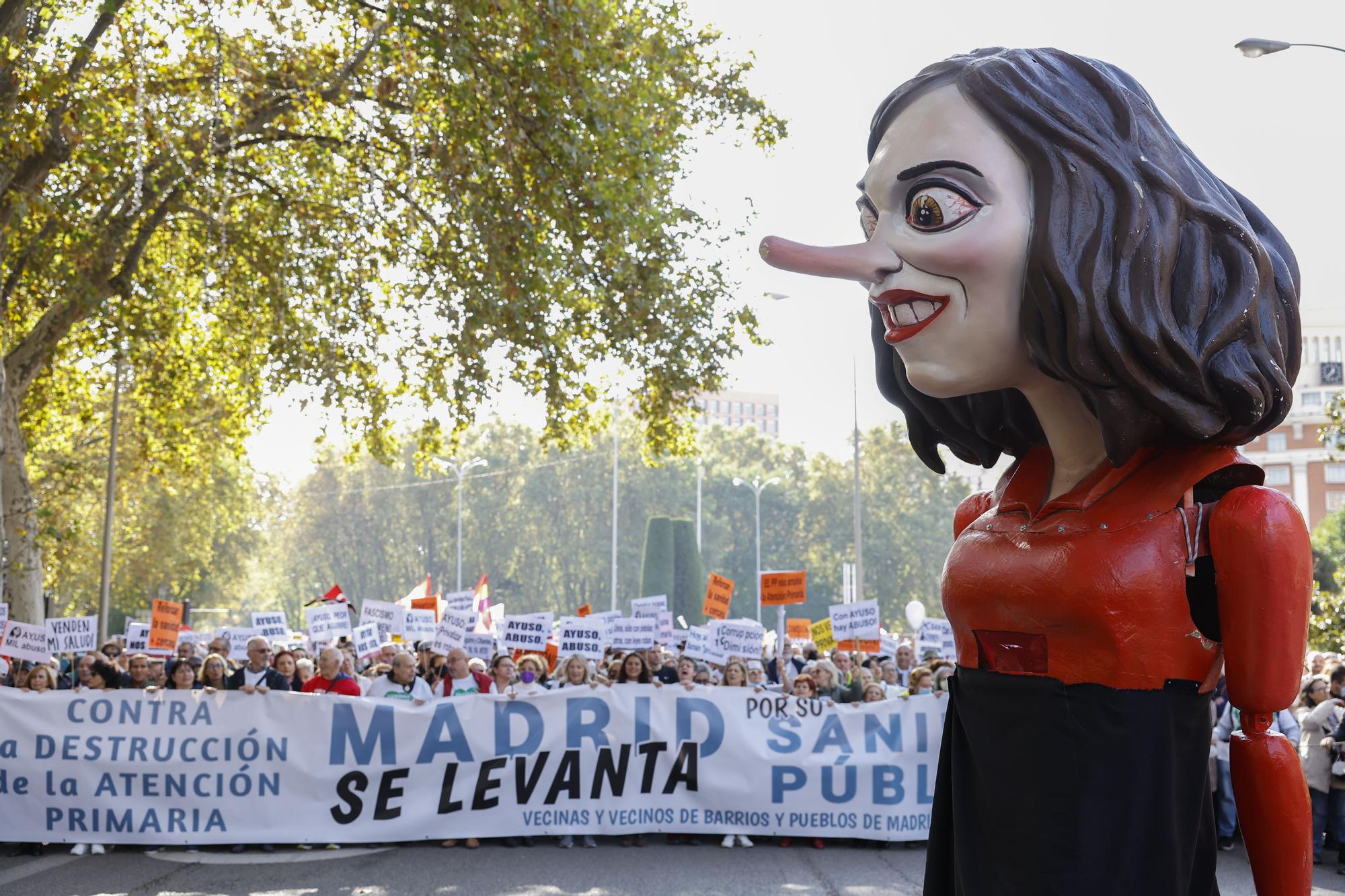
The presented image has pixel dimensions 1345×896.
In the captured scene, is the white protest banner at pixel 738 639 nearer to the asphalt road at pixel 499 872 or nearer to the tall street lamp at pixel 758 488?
the asphalt road at pixel 499 872

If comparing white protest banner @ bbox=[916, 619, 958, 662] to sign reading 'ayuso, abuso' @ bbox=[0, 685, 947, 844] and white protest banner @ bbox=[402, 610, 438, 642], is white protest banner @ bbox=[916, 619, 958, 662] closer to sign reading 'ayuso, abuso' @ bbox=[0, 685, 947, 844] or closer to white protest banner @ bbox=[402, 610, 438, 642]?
sign reading 'ayuso, abuso' @ bbox=[0, 685, 947, 844]

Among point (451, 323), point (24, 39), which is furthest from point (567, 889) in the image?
point (24, 39)

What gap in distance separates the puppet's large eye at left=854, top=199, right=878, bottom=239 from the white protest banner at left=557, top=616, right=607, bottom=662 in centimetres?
1038

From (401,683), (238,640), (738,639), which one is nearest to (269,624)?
(238,640)

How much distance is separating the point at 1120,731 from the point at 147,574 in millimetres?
39247

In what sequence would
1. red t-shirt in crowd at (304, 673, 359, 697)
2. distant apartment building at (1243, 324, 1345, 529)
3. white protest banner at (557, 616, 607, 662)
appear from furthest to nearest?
distant apartment building at (1243, 324, 1345, 529), white protest banner at (557, 616, 607, 662), red t-shirt in crowd at (304, 673, 359, 697)

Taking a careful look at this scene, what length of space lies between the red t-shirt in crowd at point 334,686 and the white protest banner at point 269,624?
5392 mm

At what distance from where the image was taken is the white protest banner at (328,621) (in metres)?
15.8

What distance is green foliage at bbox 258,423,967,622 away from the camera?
6756cm

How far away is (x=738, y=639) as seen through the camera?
13336 millimetres

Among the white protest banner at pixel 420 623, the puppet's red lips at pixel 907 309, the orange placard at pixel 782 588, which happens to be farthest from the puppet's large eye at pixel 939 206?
the white protest banner at pixel 420 623

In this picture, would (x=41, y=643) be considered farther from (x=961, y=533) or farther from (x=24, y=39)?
(x=961, y=533)

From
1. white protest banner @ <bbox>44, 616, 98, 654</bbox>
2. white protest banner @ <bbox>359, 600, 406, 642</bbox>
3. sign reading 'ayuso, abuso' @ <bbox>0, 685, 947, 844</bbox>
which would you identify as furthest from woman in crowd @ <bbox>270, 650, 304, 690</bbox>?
white protest banner @ <bbox>359, 600, 406, 642</bbox>

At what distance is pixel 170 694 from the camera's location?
9.53 m
